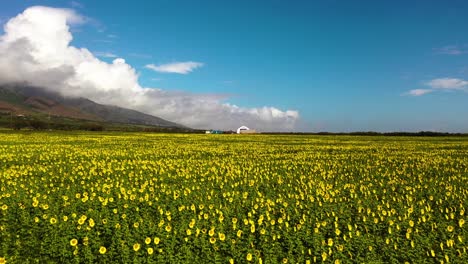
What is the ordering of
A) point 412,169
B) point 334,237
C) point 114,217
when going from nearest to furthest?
point 334,237, point 114,217, point 412,169

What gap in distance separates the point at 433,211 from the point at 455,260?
449 centimetres

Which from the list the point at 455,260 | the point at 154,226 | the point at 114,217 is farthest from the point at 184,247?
the point at 455,260

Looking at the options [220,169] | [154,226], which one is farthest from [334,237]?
[220,169]

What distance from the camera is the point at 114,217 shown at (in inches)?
369

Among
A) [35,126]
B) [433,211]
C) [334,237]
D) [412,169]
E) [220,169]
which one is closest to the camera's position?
[334,237]

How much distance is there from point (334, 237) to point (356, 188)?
652 cm

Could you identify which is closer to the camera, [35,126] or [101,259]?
[101,259]

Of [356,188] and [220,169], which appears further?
[220,169]

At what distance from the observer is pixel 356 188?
48.6 ft

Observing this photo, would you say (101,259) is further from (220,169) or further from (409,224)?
(220,169)

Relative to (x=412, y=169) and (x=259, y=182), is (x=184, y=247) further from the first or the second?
(x=412, y=169)

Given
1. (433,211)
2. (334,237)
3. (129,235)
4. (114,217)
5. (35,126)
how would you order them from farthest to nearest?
(35,126) < (433,211) < (114,217) < (334,237) < (129,235)

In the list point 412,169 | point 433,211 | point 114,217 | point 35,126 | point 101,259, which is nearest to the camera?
point 101,259

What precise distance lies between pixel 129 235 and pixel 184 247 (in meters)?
1.48
